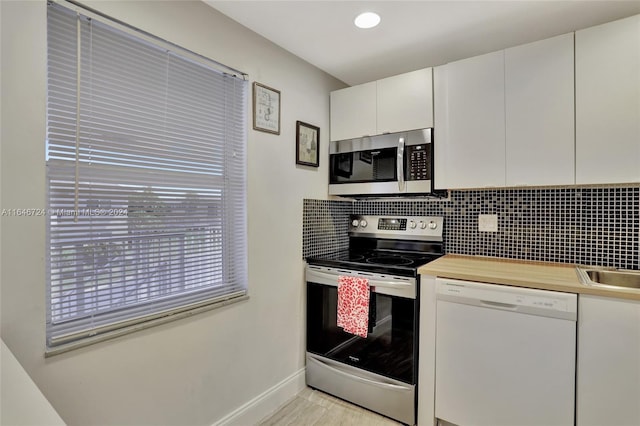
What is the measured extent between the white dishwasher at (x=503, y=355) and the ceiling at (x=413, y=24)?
4.81 feet

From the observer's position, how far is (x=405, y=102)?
2.25 metres

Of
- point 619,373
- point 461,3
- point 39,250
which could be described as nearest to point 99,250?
point 39,250

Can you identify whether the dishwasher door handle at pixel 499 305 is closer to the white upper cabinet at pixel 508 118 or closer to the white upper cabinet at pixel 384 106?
the white upper cabinet at pixel 508 118

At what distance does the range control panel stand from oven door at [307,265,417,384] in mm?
689

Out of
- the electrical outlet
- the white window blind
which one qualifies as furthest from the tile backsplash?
the white window blind

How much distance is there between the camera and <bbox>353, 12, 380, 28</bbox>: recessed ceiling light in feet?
5.85

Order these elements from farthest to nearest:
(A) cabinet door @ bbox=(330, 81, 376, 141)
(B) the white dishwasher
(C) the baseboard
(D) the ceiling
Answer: (A) cabinet door @ bbox=(330, 81, 376, 141)
(C) the baseboard
(D) the ceiling
(B) the white dishwasher

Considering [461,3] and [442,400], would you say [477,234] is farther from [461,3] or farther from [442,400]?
[461,3]

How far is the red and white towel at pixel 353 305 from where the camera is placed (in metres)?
2.04

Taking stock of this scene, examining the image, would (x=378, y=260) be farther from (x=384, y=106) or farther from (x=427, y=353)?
(x=384, y=106)

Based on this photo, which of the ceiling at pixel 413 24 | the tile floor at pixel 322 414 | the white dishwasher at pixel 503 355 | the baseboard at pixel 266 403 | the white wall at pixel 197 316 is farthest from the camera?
the tile floor at pixel 322 414

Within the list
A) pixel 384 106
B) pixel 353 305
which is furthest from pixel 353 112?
pixel 353 305

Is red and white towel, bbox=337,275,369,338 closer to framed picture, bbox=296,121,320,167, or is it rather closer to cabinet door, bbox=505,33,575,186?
framed picture, bbox=296,121,320,167

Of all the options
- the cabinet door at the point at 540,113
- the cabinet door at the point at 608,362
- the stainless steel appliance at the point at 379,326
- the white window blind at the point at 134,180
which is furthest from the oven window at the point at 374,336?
the cabinet door at the point at 540,113
